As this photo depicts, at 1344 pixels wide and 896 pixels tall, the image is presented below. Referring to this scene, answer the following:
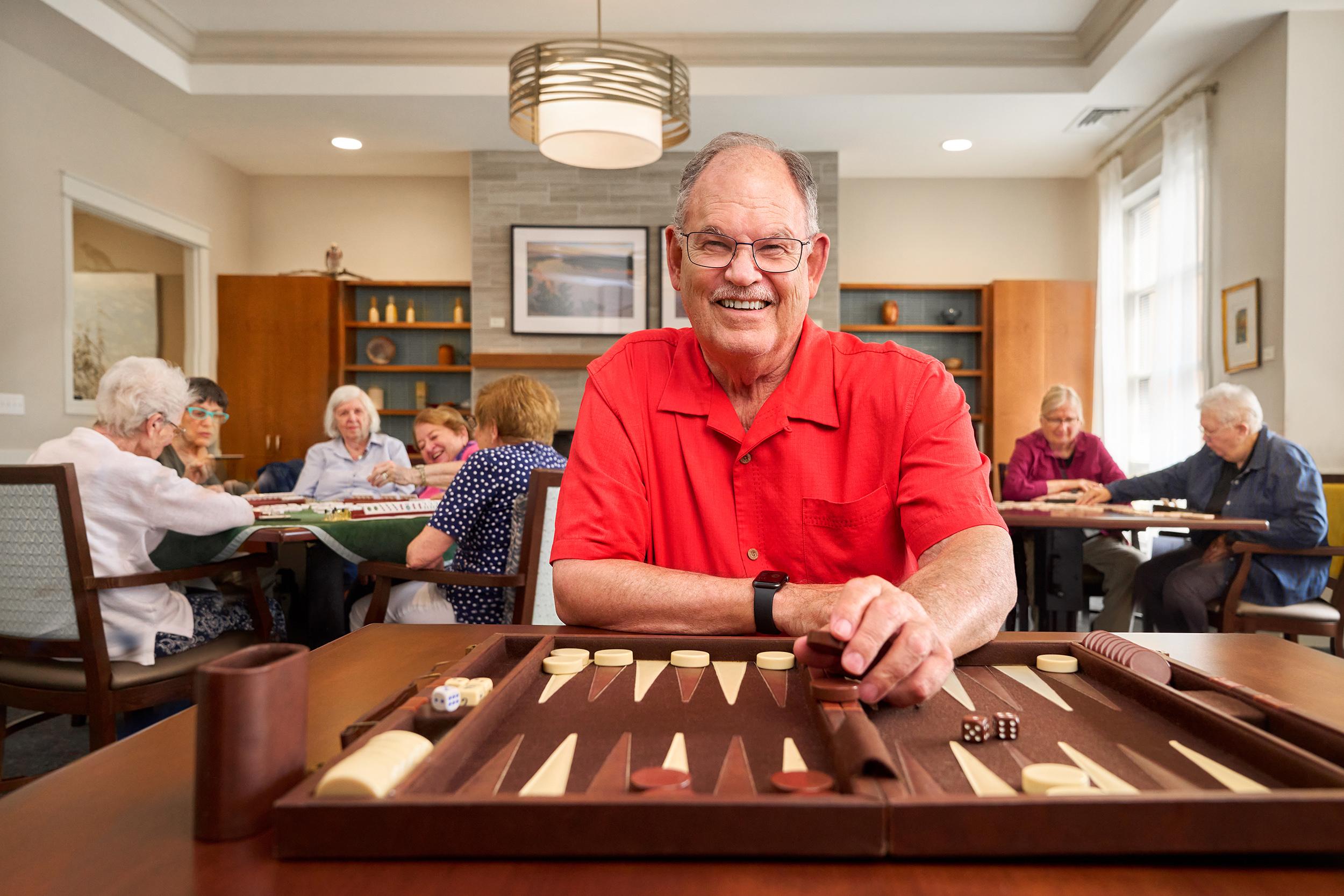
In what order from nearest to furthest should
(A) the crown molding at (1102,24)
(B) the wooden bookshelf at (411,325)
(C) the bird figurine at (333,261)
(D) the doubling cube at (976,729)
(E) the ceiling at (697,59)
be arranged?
(D) the doubling cube at (976,729) < (A) the crown molding at (1102,24) < (E) the ceiling at (697,59) < (C) the bird figurine at (333,261) < (B) the wooden bookshelf at (411,325)

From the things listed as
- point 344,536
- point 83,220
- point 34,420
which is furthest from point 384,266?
point 344,536

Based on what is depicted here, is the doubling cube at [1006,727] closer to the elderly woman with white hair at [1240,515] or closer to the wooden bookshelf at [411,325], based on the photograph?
the elderly woman with white hair at [1240,515]

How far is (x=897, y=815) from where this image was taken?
50 centimetres

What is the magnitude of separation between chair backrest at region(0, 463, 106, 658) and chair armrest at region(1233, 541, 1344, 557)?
3.62m

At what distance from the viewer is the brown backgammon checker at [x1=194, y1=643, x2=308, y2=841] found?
0.53m

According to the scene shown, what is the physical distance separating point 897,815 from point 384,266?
759 centimetres

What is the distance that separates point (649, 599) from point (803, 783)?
58cm

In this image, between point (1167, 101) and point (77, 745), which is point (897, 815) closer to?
point (77, 745)

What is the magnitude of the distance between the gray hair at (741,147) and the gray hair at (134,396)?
1.90m

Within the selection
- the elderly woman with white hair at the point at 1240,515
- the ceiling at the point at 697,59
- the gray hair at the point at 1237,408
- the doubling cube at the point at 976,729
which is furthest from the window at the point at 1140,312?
the doubling cube at the point at 976,729

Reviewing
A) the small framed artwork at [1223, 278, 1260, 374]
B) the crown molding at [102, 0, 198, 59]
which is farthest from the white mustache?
the crown molding at [102, 0, 198, 59]

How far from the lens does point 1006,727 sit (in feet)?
2.26

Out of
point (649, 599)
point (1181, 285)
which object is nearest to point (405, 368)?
point (1181, 285)

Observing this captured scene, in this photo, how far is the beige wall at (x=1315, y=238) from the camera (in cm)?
438
